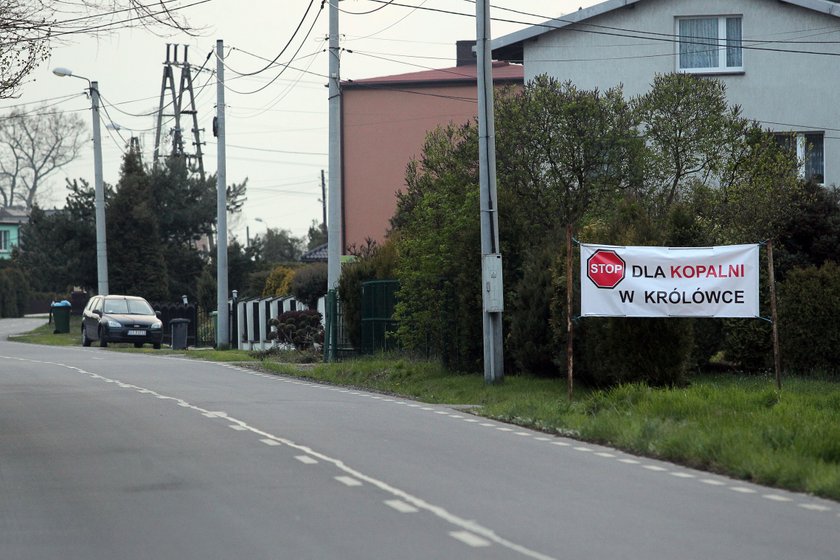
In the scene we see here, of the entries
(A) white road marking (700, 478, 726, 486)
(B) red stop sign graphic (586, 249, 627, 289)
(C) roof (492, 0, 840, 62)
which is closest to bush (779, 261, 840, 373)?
(B) red stop sign graphic (586, 249, 627, 289)

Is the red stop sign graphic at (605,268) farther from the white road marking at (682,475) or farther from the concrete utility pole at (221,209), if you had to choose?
the concrete utility pole at (221,209)

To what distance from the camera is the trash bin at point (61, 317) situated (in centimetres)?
5609

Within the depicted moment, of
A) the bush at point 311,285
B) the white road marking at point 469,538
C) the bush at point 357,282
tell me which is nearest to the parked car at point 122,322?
the bush at point 311,285

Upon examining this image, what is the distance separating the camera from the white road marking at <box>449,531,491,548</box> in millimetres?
7906

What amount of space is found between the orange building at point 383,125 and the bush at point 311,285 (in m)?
13.1

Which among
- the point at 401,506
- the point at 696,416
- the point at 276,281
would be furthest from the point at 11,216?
the point at 401,506

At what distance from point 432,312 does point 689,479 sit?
494 inches

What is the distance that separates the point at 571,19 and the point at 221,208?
457 inches

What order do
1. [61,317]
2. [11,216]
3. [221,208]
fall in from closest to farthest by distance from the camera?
[221,208] < [61,317] < [11,216]

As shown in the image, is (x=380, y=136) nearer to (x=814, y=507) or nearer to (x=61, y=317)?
(x=61, y=317)

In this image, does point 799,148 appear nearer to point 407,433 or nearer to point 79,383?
point 79,383

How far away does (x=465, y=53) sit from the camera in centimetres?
5938

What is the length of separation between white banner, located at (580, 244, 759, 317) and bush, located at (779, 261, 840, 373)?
4.29m

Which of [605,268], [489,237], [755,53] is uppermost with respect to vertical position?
[755,53]
